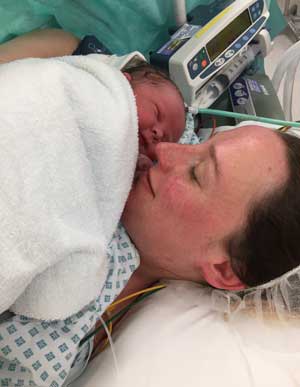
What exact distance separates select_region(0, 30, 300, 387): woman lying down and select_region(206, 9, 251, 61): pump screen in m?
0.60

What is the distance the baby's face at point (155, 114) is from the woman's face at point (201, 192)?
0.54 feet

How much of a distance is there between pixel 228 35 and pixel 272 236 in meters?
0.94

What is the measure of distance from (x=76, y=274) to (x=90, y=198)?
150 millimetres

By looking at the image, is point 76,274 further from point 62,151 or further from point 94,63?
point 94,63

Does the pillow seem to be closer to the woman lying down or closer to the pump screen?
the woman lying down

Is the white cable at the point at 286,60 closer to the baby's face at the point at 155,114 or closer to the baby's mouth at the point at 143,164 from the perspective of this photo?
the baby's face at the point at 155,114

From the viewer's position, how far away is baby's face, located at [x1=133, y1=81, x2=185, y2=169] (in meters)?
1.20

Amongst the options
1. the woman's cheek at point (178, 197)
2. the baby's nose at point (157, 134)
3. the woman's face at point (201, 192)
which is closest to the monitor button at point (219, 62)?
the baby's nose at point (157, 134)

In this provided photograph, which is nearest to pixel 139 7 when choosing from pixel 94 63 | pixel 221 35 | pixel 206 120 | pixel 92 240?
pixel 221 35

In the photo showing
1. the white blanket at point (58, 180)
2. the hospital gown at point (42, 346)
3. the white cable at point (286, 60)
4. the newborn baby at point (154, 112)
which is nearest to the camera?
the white blanket at point (58, 180)

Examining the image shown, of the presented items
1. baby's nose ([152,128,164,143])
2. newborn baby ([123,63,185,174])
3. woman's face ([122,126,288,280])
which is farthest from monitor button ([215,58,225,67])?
woman's face ([122,126,288,280])

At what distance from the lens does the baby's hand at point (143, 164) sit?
1132mm

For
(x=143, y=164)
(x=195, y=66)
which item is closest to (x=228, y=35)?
(x=195, y=66)

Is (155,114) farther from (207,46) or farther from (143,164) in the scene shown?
(207,46)
